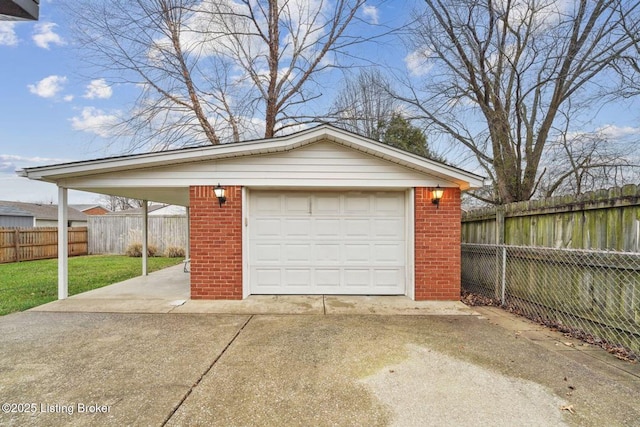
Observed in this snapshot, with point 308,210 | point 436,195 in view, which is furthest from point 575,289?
point 308,210

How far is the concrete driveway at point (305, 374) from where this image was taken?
8.46 ft

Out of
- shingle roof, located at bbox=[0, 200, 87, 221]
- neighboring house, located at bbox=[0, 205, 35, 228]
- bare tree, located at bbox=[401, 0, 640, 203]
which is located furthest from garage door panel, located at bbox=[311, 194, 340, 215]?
neighboring house, located at bbox=[0, 205, 35, 228]

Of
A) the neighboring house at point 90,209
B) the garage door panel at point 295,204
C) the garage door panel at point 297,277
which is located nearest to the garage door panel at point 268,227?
the garage door panel at point 295,204

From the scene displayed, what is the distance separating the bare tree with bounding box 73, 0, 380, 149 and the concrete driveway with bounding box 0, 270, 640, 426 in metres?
8.99

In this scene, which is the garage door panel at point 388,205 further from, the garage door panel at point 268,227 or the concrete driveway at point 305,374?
the concrete driveway at point 305,374

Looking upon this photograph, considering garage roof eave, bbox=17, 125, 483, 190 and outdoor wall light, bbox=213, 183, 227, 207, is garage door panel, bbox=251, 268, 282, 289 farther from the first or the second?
garage roof eave, bbox=17, 125, 483, 190

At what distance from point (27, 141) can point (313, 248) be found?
47.4 feet

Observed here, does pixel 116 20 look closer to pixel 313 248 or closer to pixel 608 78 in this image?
pixel 313 248

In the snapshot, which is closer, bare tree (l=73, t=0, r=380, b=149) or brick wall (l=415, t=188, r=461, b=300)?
brick wall (l=415, t=188, r=461, b=300)

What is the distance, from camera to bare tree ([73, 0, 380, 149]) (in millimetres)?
11148

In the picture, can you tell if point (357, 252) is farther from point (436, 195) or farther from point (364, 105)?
point (364, 105)

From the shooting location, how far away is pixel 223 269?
602 centimetres

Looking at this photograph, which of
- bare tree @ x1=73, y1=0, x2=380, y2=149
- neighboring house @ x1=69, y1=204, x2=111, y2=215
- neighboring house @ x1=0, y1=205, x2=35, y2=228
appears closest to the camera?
bare tree @ x1=73, y1=0, x2=380, y2=149

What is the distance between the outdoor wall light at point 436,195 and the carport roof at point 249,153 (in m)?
0.30
